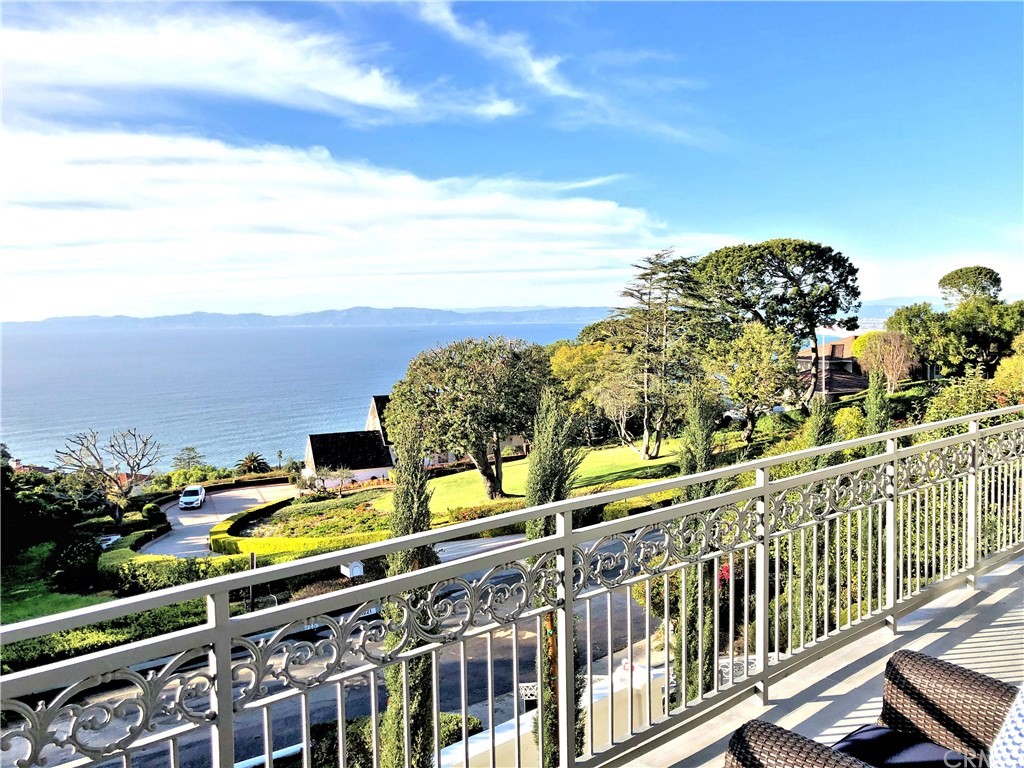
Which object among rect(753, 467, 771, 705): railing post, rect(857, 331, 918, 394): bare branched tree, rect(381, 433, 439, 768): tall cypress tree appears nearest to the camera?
rect(753, 467, 771, 705): railing post

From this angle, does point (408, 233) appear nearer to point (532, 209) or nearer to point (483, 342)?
point (532, 209)

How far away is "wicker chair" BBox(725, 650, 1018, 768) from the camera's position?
1644 millimetres

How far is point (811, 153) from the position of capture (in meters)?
45.5

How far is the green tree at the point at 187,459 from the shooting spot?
113ft

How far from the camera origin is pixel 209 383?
2282 inches

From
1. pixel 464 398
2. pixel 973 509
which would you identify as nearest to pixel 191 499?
pixel 464 398

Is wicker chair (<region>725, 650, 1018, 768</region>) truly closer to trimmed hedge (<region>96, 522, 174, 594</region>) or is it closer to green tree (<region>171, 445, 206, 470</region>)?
trimmed hedge (<region>96, 522, 174, 594</region>)

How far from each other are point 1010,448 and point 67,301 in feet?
183

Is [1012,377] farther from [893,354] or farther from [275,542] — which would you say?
[275,542]

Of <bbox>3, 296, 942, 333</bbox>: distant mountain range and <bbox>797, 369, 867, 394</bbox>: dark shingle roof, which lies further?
<bbox>3, 296, 942, 333</bbox>: distant mountain range

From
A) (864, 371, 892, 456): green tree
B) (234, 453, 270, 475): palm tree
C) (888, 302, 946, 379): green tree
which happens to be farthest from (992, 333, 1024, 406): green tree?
(234, 453, 270, 475): palm tree

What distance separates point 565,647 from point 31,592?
30.3 meters

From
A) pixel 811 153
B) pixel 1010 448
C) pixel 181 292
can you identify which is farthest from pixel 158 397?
pixel 1010 448

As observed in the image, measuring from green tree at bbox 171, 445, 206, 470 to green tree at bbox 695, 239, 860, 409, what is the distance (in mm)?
25553
